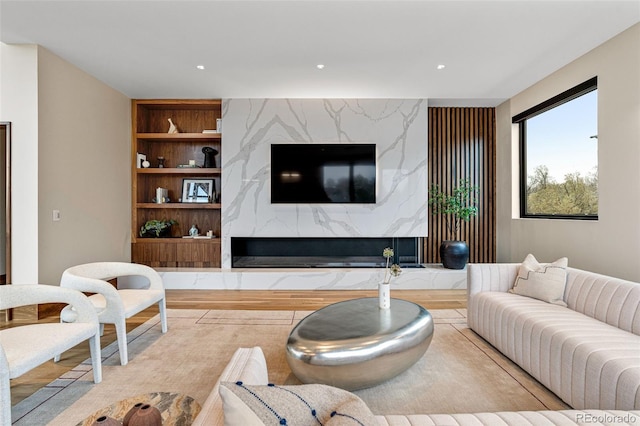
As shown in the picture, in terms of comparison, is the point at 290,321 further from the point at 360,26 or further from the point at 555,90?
the point at 555,90

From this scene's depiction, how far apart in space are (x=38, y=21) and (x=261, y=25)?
1.96m

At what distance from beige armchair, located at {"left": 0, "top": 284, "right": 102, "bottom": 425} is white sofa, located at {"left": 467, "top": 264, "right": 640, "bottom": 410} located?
279 cm

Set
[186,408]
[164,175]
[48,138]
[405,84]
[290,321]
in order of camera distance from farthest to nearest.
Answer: [164,175] → [405,84] → [48,138] → [290,321] → [186,408]

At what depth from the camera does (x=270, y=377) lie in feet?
7.41

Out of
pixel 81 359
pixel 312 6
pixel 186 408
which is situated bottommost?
pixel 81 359

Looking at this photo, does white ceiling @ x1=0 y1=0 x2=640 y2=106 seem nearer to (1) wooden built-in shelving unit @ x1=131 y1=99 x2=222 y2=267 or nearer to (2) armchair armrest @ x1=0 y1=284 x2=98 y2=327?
(1) wooden built-in shelving unit @ x1=131 y1=99 x2=222 y2=267

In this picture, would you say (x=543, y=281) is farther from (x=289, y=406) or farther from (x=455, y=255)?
(x=289, y=406)

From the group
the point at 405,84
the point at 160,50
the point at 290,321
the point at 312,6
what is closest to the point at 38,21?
the point at 160,50

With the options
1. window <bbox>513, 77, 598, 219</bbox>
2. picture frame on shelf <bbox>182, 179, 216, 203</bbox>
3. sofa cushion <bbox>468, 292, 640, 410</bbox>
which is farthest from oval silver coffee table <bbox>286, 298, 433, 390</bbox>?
picture frame on shelf <bbox>182, 179, 216, 203</bbox>

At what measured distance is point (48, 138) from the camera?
12.1 feet

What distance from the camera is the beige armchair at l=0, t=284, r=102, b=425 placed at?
62.3 inches

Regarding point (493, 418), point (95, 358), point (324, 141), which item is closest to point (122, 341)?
point (95, 358)

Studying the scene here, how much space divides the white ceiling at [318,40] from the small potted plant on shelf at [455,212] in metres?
1.56

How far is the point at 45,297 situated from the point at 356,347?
1984mm
